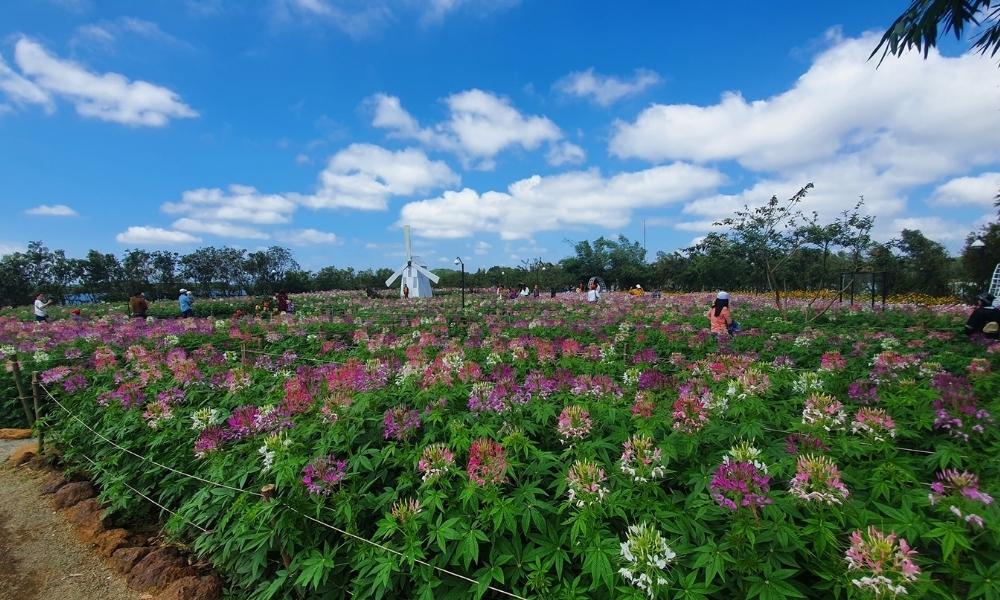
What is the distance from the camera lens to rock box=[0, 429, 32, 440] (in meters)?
6.50

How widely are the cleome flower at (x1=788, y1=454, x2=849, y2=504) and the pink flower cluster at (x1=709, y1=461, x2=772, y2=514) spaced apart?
0.16 metres

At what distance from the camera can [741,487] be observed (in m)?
1.88

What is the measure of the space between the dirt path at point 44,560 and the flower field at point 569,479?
465 mm

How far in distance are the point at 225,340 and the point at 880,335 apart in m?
11.9

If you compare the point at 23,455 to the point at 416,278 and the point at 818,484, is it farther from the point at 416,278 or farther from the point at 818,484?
the point at 416,278

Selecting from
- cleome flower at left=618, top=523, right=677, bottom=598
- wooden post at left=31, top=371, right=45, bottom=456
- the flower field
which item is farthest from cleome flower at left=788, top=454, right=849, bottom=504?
wooden post at left=31, top=371, right=45, bottom=456

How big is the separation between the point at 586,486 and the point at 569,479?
9cm

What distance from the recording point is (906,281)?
26266 millimetres

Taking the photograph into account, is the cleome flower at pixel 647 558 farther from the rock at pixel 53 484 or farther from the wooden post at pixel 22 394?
the wooden post at pixel 22 394

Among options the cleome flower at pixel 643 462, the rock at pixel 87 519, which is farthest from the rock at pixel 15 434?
the cleome flower at pixel 643 462

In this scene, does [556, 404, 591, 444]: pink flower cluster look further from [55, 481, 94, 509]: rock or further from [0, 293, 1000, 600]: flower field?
[55, 481, 94, 509]: rock

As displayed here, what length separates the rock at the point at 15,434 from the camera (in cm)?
650

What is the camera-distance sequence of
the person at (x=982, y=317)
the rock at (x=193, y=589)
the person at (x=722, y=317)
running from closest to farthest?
1. the rock at (x=193, y=589)
2. the person at (x=982, y=317)
3. the person at (x=722, y=317)

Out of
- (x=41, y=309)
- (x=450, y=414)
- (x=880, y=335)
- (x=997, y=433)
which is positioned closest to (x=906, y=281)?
(x=880, y=335)
